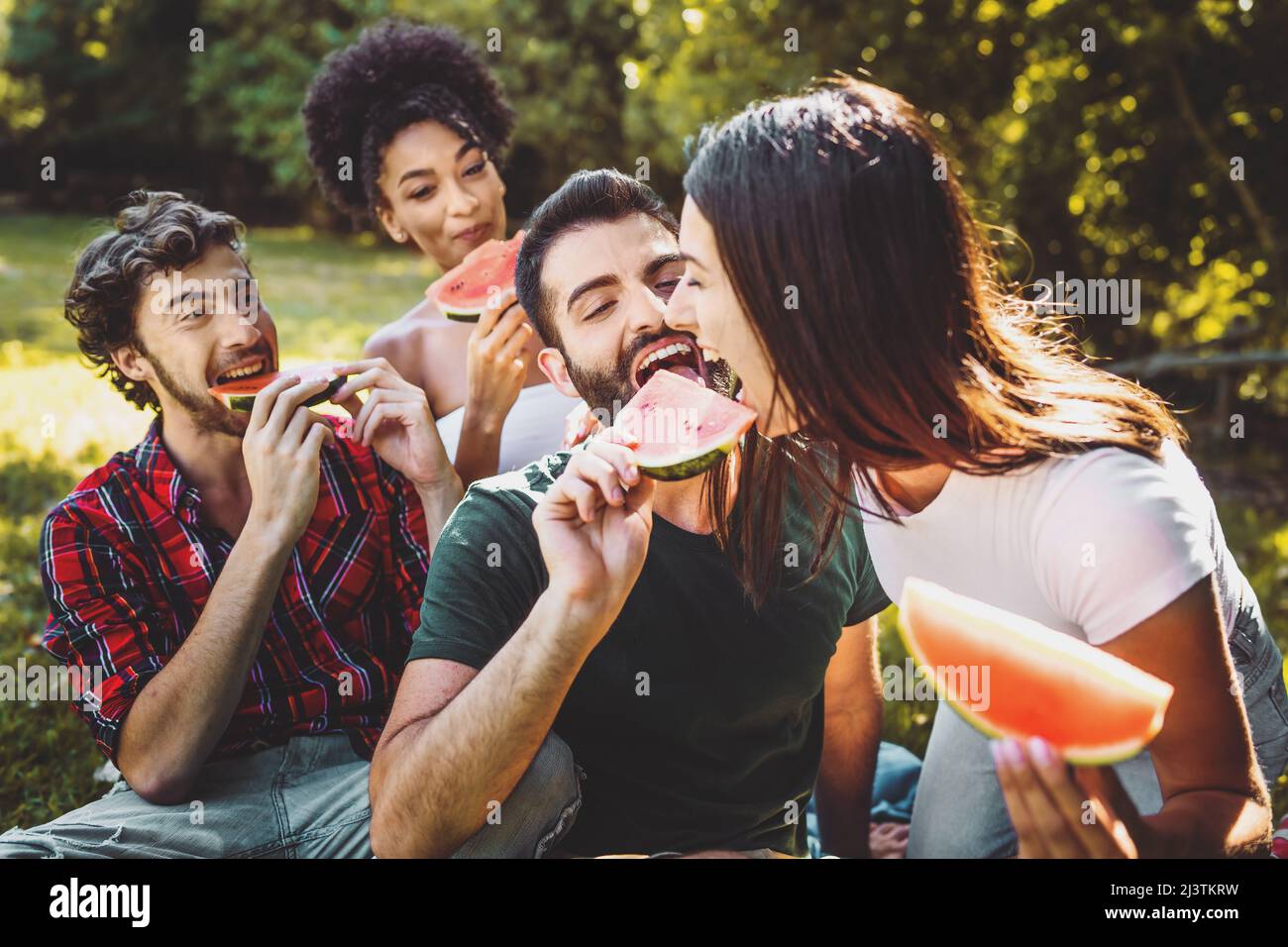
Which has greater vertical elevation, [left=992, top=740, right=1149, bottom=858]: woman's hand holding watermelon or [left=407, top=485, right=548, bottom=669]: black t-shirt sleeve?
[left=407, top=485, right=548, bottom=669]: black t-shirt sleeve

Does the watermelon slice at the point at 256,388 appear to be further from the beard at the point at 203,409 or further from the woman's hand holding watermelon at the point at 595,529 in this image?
the woman's hand holding watermelon at the point at 595,529

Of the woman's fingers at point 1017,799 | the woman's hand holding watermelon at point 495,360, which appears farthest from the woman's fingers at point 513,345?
the woman's fingers at point 1017,799

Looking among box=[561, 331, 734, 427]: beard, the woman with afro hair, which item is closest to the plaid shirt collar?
the woman with afro hair

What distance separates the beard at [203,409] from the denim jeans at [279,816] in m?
1.02

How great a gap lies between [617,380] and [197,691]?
1.41 meters

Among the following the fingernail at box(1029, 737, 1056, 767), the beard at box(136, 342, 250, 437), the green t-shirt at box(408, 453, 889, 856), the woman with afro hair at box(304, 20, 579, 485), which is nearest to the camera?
the fingernail at box(1029, 737, 1056, 767)

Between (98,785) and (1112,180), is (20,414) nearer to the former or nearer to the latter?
(98,785)

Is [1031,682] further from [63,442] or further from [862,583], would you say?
[63,442]

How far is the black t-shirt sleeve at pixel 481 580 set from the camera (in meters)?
2.52

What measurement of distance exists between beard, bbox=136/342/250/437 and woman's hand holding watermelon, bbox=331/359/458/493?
1.22ft

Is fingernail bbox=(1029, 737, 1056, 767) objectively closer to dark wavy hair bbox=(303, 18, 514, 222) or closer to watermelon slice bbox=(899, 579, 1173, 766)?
watermelon slice bbox=(899, 579, 1173, 766)

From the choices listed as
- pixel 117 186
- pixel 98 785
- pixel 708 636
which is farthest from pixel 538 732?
pixel 117 186

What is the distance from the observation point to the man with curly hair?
2912 millimetres

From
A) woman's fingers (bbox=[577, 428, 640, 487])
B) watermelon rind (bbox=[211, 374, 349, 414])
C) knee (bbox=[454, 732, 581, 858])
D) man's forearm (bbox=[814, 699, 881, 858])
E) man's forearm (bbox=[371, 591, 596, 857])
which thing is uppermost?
watermelon rind (bbox=[211, 374, 349, 414])
